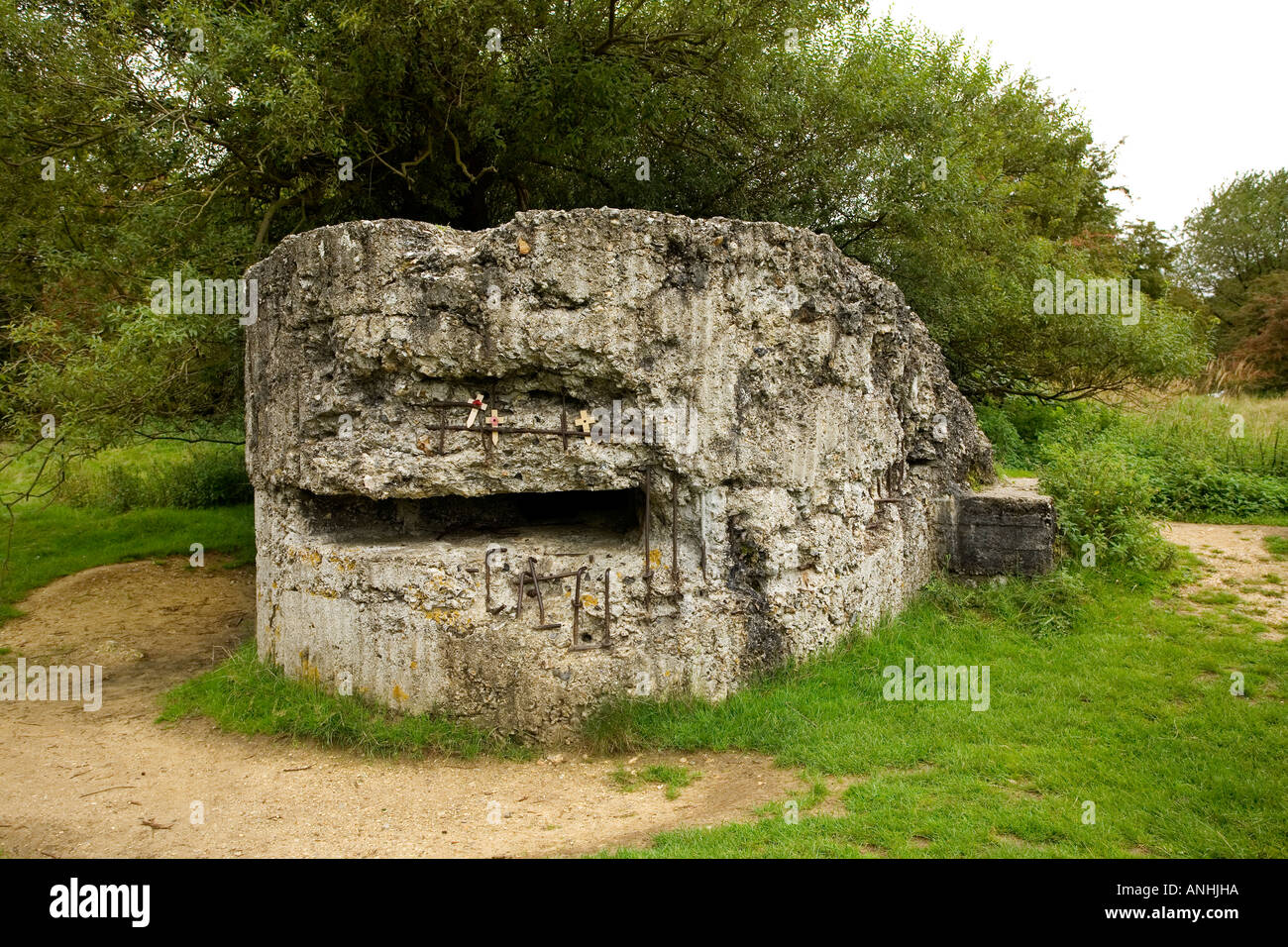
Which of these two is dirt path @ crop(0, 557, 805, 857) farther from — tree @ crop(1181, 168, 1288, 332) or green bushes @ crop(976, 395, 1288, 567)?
tree @ crop(1181, 168, 1288, 332)

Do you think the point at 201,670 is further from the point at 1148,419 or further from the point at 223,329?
the point at 1148,419

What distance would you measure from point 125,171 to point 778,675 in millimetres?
9265

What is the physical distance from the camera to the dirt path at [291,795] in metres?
5.50

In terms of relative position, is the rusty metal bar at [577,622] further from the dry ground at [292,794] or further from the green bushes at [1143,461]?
the green bushes at [1143,461]

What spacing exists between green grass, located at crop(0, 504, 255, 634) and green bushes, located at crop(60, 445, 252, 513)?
0.33m

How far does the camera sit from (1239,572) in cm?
973

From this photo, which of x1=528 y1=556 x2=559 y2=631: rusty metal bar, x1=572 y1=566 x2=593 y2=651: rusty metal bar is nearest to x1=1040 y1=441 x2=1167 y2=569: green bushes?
x1=572 y1=566 x2=593 y2=651: rusty metal bar

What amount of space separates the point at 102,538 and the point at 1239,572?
1535 cm

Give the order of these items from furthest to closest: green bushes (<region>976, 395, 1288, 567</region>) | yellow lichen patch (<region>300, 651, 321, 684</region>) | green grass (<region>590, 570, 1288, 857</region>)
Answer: green bushes (<region>976, 395, 1288, 567</region>)
yellow lichen patch (<region>300, 651, 321, 684</region>)
green grass (<region>590, 570, 1288, 857</region>)

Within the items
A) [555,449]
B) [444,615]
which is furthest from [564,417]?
[444,615]

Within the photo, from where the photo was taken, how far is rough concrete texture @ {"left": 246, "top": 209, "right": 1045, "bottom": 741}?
21.9 ft

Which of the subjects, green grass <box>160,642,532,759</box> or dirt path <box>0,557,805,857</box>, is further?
green grass <box>160,642,532,759</box>

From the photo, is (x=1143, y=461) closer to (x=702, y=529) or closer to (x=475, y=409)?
(x=702, y=529)

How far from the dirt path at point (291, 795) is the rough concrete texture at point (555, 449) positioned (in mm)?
578
